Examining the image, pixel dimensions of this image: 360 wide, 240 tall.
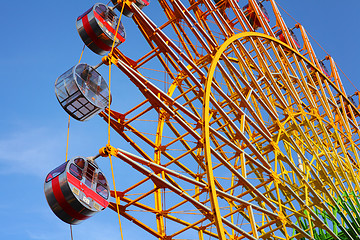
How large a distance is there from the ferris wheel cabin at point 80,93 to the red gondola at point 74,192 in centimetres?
162

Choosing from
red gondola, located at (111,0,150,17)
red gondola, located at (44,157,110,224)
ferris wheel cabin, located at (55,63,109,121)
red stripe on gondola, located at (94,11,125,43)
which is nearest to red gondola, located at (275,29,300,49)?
red gondola, located at (111,0,150,17)

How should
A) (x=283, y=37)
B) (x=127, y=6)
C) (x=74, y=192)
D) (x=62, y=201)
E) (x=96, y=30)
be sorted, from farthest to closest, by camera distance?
(x=283, y=37)
(x=127, y=6)
(x=96, y=30)
(x=74, y=192)
(x=62, y=201)

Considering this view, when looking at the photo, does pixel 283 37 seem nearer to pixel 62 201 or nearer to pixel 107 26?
pixel 107 26

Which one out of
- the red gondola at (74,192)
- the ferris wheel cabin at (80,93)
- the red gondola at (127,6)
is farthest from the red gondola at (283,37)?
the red gondola at (74,192)

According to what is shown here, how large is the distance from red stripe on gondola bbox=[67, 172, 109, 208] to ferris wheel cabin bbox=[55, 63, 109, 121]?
237 cm

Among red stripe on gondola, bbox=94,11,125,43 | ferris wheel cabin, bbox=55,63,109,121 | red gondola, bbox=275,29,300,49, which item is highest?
red gondola, bbox=275,29,300,49

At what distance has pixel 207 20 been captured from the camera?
70.2ft

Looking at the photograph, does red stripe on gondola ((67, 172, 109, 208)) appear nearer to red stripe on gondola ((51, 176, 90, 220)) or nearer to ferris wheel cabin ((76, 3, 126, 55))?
red stripe on gondola ((51, 176, 90, 220))

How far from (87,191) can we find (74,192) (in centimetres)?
61

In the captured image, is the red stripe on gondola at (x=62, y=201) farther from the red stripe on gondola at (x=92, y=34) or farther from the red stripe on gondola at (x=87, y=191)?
the red stripe on gondola at (x=92, y=34)

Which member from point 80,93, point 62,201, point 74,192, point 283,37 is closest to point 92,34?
point 80,93

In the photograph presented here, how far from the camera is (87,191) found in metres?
13.4

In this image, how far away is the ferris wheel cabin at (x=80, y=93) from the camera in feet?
47.8

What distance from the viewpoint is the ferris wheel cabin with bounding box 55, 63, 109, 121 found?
14.6 metres
